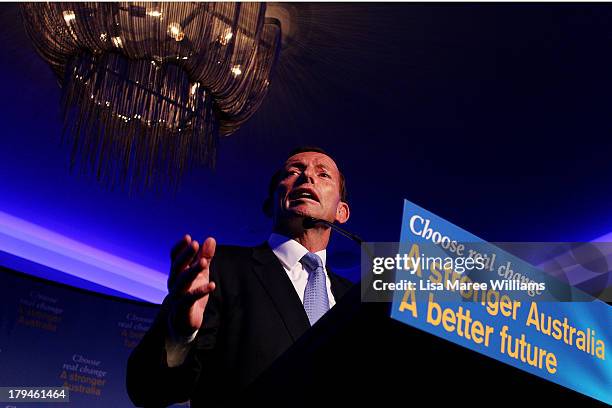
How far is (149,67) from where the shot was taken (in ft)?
6.61

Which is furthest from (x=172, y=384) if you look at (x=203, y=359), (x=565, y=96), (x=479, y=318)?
(x=565, y=96)

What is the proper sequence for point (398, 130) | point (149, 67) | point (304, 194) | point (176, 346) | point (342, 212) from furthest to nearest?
point (398, 130), point (149, 67), point (342, 212), point (304, 194), point (176, 346)

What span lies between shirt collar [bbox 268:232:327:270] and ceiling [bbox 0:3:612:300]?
3.37 ft

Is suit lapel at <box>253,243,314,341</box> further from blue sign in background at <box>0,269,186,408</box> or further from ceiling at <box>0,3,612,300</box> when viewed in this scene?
blue sign in background at <box>0,269,186,408</box>

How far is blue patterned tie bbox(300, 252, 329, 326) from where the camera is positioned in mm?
1361

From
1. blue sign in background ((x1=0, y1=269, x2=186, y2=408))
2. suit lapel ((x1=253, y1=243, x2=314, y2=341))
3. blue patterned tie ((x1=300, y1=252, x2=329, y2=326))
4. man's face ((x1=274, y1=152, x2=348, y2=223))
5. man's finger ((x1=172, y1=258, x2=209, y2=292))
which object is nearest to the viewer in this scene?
man's finger ((x1=172, y1=258, x2=209, y2=292))

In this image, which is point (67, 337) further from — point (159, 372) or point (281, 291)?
point (159, 372)

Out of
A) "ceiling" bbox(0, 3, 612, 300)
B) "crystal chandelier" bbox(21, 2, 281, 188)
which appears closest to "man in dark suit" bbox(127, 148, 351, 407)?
"crystal chandelier" bbox(21, 2, 281, 188)

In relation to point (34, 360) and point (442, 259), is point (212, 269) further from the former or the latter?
point (34, 360)

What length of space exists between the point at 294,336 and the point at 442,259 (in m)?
0.57

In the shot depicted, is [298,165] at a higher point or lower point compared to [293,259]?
higher

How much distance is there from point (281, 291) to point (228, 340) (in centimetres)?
15

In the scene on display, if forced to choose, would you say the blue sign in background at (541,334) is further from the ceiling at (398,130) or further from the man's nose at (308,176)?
the ceiling at (398,130)

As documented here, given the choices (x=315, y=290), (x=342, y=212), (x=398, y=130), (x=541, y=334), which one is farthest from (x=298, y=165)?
(x=398, y=130)
